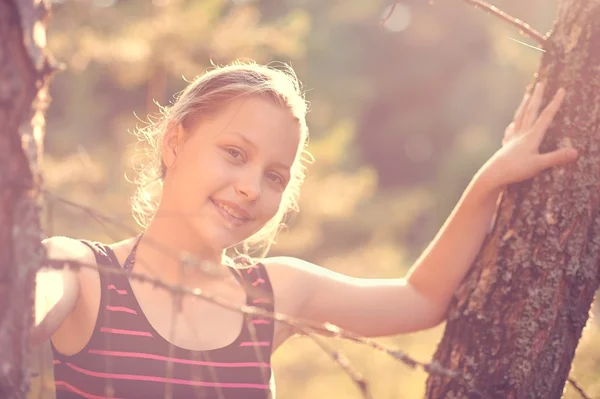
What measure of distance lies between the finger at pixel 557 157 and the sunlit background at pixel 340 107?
1.19 ft

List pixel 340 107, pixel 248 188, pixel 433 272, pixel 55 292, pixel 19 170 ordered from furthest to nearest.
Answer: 1. pixel 340 107
2. pixel 433 272
3. pixel 248 188
4. pixel 55 292
5. pixel 19 170

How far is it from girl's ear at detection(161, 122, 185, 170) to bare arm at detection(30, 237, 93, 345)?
0.27 meters

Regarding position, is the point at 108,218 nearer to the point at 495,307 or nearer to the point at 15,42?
the point at 15,42

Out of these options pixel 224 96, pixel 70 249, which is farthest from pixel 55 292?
pixel 224 96

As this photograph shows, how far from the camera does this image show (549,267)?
4.63 ft

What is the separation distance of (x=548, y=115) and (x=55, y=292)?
2.96 feet

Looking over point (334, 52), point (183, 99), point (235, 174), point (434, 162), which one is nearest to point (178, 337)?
point (235, 174)

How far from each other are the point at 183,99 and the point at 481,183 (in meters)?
0.65

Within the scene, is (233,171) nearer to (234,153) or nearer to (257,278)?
(234,153)

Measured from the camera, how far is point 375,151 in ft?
62.6

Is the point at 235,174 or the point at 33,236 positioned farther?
the point at 235,174

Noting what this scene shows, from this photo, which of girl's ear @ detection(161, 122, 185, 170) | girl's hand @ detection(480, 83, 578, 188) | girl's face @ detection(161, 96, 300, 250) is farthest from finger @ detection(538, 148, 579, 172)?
girl's ear @ detection(161, 122, 185, 170)

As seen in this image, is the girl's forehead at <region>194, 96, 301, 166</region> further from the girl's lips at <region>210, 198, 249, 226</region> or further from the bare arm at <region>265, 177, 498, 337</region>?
the bare arm at <region>265, 177, 498, 337</region>

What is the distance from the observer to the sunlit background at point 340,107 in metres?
4.94
